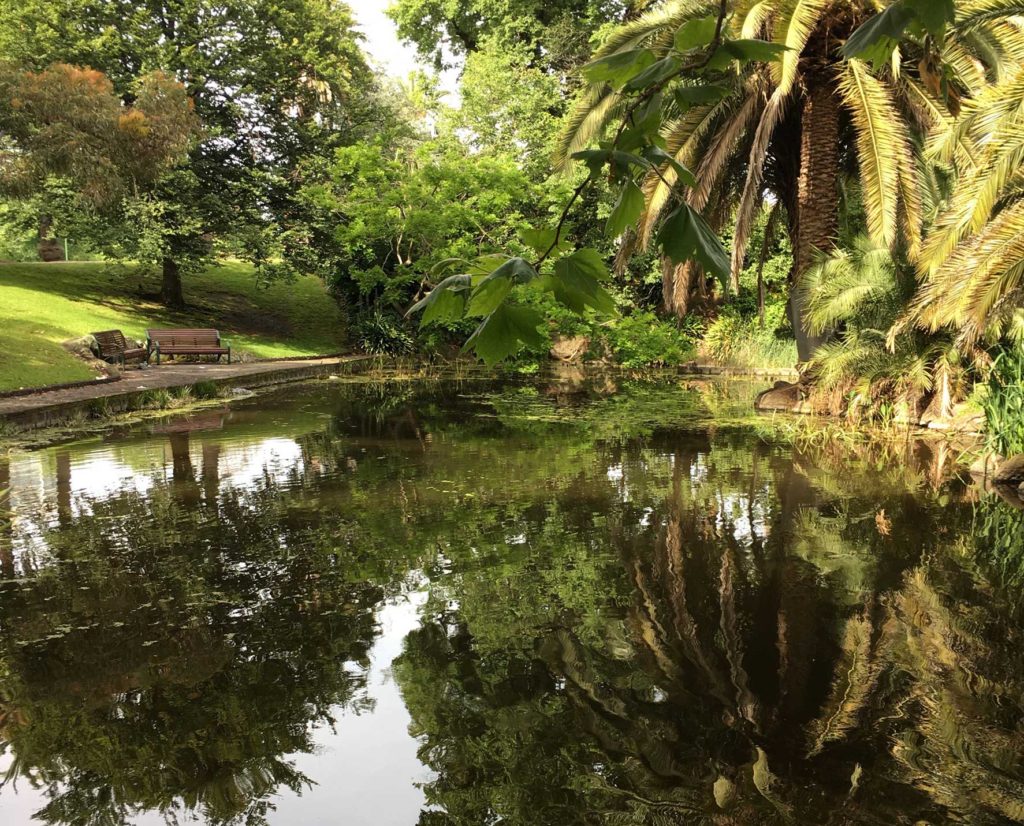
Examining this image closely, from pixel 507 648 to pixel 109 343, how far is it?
15802 mm

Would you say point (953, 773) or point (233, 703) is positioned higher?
point (953, 773)

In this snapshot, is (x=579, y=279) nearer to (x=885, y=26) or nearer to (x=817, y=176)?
(x=885, y=26)

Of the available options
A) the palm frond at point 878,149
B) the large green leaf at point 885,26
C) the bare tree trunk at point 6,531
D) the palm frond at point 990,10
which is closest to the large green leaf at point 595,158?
the large green leaf at point 885,26

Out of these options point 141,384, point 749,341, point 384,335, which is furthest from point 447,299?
point 749,341

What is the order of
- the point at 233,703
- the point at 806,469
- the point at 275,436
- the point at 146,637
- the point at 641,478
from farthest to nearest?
the point at 275,436
the point at 806,469
the point at 641,478
the point at 146,637
the point at 233,703

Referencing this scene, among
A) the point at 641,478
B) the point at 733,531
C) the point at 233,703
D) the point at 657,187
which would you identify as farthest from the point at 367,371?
the point at 233,703

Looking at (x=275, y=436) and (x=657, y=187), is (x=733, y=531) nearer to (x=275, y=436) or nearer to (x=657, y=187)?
(x=275, y=436)

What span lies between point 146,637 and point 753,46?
3999 mm

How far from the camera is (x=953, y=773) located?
2.88 meters

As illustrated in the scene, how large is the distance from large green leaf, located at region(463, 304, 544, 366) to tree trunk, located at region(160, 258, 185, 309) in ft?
89.7

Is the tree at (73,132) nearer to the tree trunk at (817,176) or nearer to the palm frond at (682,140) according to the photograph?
the palm frond at (682,140)

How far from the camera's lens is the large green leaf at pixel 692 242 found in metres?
1.32

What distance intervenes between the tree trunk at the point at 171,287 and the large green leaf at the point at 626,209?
27338 millimetres

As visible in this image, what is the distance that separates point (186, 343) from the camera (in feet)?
65.1
